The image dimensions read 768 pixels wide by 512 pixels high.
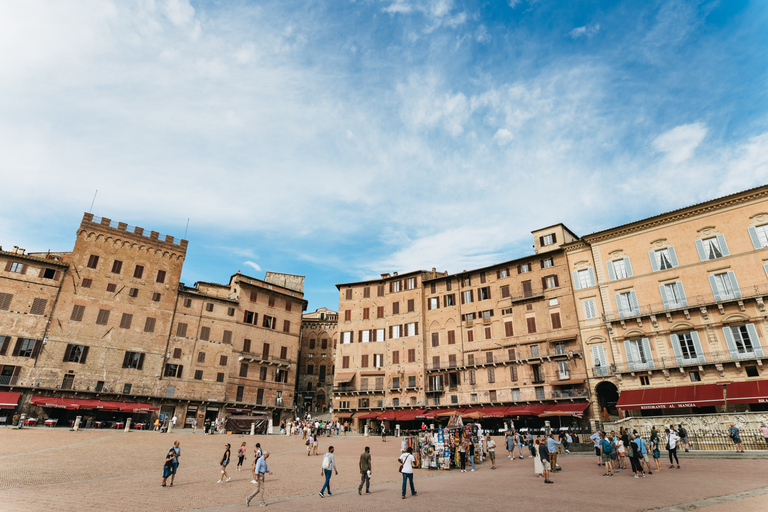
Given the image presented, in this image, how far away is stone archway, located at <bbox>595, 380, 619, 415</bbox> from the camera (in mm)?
37938

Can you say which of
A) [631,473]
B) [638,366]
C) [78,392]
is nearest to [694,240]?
[638,366]

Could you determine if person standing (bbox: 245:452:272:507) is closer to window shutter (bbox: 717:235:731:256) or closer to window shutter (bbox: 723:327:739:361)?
window shutter (bbox: 723:327:739:361)

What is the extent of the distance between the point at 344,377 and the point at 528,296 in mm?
23877

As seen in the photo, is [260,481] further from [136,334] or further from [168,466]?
[136,334]

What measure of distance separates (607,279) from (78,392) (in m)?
49.7

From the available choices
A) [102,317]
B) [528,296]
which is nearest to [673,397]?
[528,296]

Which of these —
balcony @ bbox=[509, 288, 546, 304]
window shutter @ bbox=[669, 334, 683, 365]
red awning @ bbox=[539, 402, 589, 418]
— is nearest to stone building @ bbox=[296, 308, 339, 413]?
balcony @ bbox=[509, 288, 546, 304]

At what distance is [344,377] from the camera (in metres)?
52.6

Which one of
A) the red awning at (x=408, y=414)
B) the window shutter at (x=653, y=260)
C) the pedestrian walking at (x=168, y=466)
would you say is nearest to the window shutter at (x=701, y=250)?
the window shutter at (x=653, y=260)

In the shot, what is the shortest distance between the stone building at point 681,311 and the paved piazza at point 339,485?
46.0 ft

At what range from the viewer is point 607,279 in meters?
39.4

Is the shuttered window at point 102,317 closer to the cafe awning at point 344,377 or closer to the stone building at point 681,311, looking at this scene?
the cafe awning at point 344,377

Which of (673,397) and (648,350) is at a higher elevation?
(648,350)

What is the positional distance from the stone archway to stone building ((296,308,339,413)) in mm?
38691
